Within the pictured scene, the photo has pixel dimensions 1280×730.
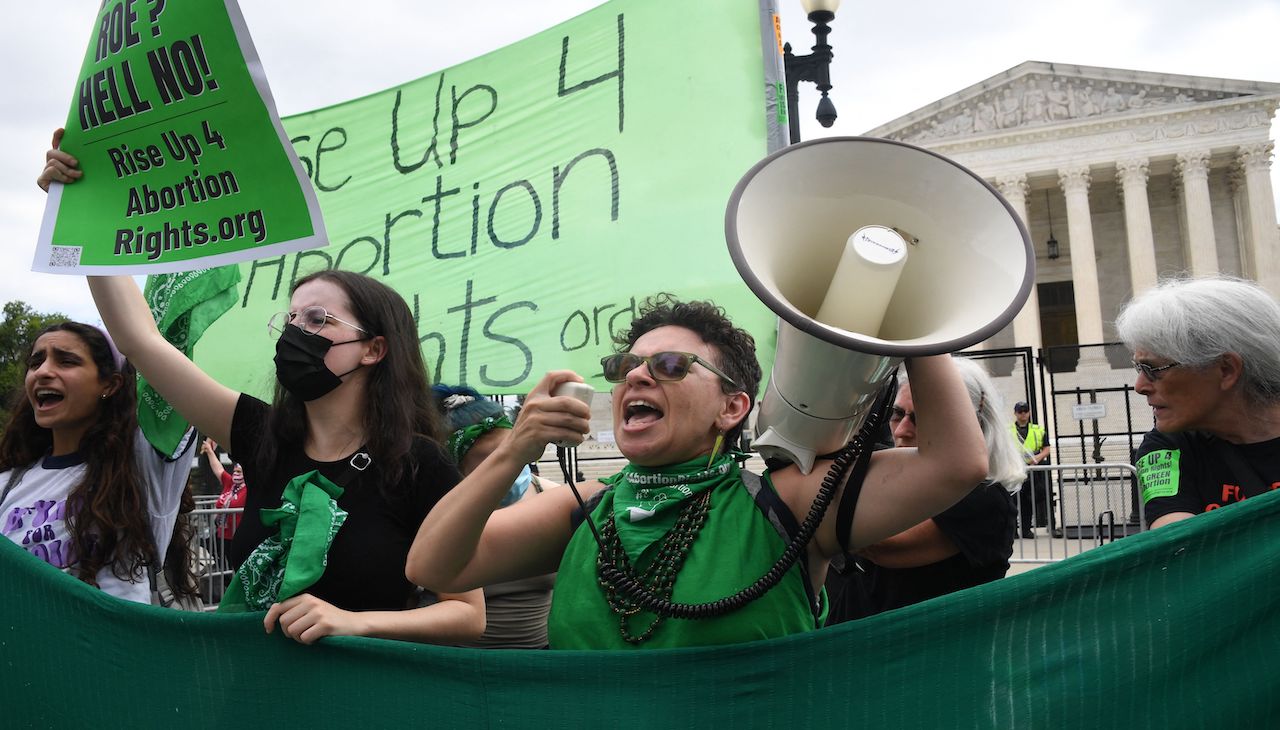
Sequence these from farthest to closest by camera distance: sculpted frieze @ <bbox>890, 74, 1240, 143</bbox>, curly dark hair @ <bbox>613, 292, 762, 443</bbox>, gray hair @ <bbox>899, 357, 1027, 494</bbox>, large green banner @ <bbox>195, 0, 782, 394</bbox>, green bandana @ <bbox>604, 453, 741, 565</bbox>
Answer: sculpted frieze @ <bbox>890, 74, 1240, 143</bbox> < large green banner @ <bbox>195, 0, 782, 394</bbox> < gray hair @ <bbox>899, 357, 1027, 494</bbox> < curly dark hair @ <bbox>613, 292, 762, 443</bbox> < green bandana @ <bbox>604, 453, 741, 565</bbox>

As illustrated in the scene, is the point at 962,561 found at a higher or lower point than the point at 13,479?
lower

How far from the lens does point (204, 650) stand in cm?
209

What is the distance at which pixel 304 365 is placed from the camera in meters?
2.25

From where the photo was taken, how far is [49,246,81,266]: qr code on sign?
8.24 ft

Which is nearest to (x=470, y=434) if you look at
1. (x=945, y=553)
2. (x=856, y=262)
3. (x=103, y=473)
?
(x=103, y=473)

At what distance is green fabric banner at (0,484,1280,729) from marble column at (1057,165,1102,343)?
37.3m

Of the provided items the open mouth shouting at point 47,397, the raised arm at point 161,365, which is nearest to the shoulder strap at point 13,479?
the open mouth shouting at point 47,397

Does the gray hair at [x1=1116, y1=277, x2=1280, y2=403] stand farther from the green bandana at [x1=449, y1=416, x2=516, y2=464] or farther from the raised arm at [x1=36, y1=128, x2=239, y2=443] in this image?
the raised arm at [x1=36, y1=128, x2=239, y2=443]

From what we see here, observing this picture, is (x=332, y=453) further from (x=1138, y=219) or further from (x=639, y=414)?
(x=1138, y=219)

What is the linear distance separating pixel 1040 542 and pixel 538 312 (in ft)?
21.7

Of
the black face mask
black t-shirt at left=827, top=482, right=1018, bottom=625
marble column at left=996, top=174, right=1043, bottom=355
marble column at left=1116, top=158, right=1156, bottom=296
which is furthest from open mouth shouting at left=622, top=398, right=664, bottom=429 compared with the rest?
marble column at left=1116, top=158, right=1156, bottom=296

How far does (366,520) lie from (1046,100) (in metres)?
38.8

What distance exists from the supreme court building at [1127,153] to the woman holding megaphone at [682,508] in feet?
114

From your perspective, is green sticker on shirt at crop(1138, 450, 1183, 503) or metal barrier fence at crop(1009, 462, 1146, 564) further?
metal barrier fence at crop(1009, 462, 1146, 564)
